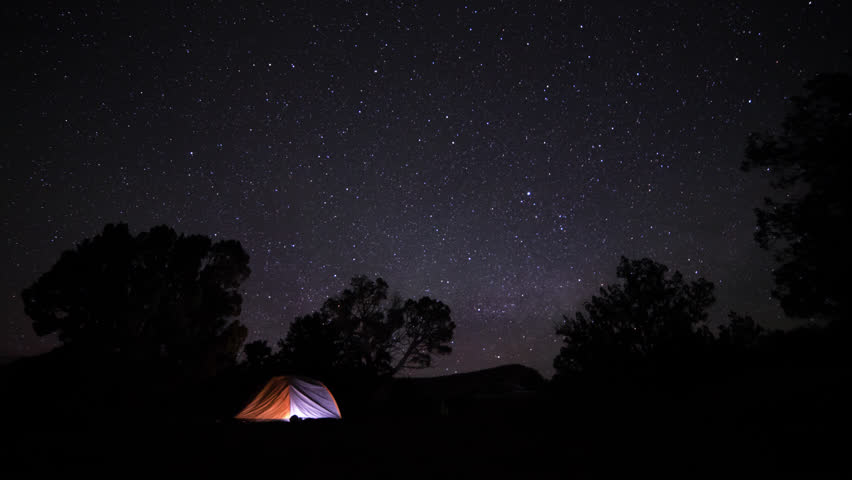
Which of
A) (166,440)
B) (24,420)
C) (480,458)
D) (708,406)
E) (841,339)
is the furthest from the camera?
(24,420)

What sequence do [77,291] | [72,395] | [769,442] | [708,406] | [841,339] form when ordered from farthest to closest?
[77,291], [72,395], [841,339], [708,406], [769,442]

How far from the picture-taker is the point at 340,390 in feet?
79.7

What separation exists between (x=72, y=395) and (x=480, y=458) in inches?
907

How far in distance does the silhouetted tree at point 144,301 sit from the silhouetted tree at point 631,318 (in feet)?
70.4

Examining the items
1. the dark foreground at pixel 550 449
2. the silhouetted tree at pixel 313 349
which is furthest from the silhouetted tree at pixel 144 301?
the dark foreground at pixel 550 449

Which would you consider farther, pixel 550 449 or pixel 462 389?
pixel 462 389

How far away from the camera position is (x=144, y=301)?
69.3 feet

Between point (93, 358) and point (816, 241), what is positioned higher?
point (816, 241)

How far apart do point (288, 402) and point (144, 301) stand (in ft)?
47.2

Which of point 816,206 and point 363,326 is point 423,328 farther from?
point 816,206

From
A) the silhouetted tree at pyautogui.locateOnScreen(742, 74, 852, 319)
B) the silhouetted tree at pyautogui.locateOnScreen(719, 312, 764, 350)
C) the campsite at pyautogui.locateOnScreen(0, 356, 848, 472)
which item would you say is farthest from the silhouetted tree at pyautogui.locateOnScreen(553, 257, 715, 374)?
the campsite at pyautogui.locateOnScreen(0, 356, 848, 472)

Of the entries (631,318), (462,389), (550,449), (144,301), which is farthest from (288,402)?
(462,389)

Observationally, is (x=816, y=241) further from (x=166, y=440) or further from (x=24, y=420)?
(x=24, y=420)

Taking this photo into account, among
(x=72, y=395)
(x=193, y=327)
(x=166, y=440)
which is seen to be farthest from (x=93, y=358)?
(x=166, y=440)
